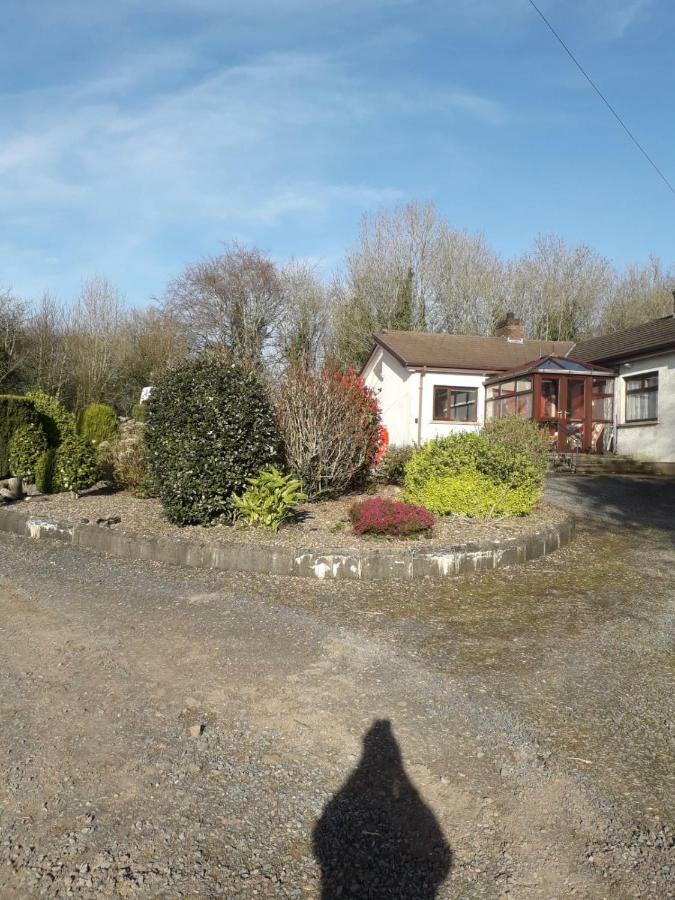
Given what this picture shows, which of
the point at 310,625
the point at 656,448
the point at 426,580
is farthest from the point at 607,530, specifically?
the point at 656,448

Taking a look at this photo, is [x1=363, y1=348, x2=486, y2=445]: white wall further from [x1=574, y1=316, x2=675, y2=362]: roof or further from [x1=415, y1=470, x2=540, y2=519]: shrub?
[x1=415, y1=470, x2=540, y2=519]: shrub

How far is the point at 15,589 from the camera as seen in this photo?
5.84 meters

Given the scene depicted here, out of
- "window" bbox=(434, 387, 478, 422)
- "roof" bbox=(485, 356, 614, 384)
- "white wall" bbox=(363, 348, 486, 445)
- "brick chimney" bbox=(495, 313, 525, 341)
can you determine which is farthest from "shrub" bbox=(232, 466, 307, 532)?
"brick chimney" bbox=(495, 313, 525, 341)

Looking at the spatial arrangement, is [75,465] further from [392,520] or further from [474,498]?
[474,498]

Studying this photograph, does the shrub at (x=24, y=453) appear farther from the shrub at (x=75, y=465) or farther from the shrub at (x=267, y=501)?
the shrub at (x=267, y=501)

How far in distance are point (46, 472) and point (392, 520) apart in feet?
19.5

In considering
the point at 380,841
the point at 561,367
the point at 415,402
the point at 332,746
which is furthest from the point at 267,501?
the point at 415,402

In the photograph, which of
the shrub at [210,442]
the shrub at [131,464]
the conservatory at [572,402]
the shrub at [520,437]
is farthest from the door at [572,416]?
the shrub at [210,442]

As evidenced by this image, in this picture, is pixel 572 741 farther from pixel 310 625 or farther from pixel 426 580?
pixel 426 580

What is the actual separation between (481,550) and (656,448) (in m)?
13.7

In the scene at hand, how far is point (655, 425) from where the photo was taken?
18266 mm

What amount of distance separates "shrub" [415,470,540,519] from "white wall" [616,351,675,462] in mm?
11170

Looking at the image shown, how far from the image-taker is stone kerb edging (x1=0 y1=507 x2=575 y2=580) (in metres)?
6.37

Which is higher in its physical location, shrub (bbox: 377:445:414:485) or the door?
the door
